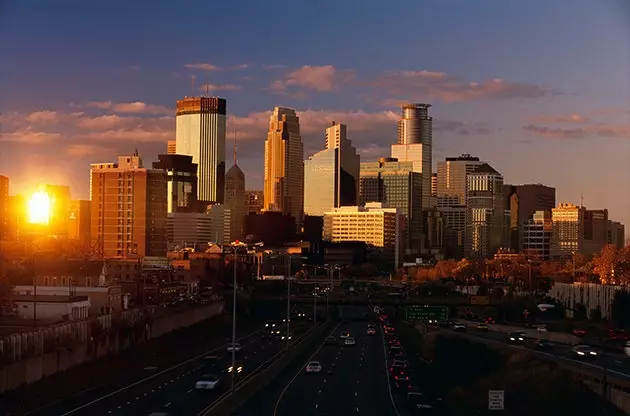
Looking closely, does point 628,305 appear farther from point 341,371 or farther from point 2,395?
point 2,395

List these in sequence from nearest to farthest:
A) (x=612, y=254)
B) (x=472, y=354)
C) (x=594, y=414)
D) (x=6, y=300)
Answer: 1. (x=594, y=414)
2. (x=472, y=354)
3. (x=6, y=300)
4. (x=612, y=254)

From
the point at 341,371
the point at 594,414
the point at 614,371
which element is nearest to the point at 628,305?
the point at 341,371

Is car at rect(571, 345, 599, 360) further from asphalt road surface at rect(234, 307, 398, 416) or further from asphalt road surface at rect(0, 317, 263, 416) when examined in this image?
asphalt road surface at rect(0, 317, 263, 416)

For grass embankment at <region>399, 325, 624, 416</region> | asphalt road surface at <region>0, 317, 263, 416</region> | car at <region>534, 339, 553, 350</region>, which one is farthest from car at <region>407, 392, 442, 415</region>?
car at <region>534, 339, 553, 350</region>

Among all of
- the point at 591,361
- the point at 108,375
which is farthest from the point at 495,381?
the point at 108,375

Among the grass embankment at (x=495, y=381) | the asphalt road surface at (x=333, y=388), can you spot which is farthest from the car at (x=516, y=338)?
the asphalt road surface at (x=333, y=388)

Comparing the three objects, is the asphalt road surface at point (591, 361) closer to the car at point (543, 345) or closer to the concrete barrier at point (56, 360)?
the car at point (543, 345)

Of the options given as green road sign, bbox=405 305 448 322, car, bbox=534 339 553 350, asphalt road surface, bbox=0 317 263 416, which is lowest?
asphalt road surface, bbox=0 317 263 416
